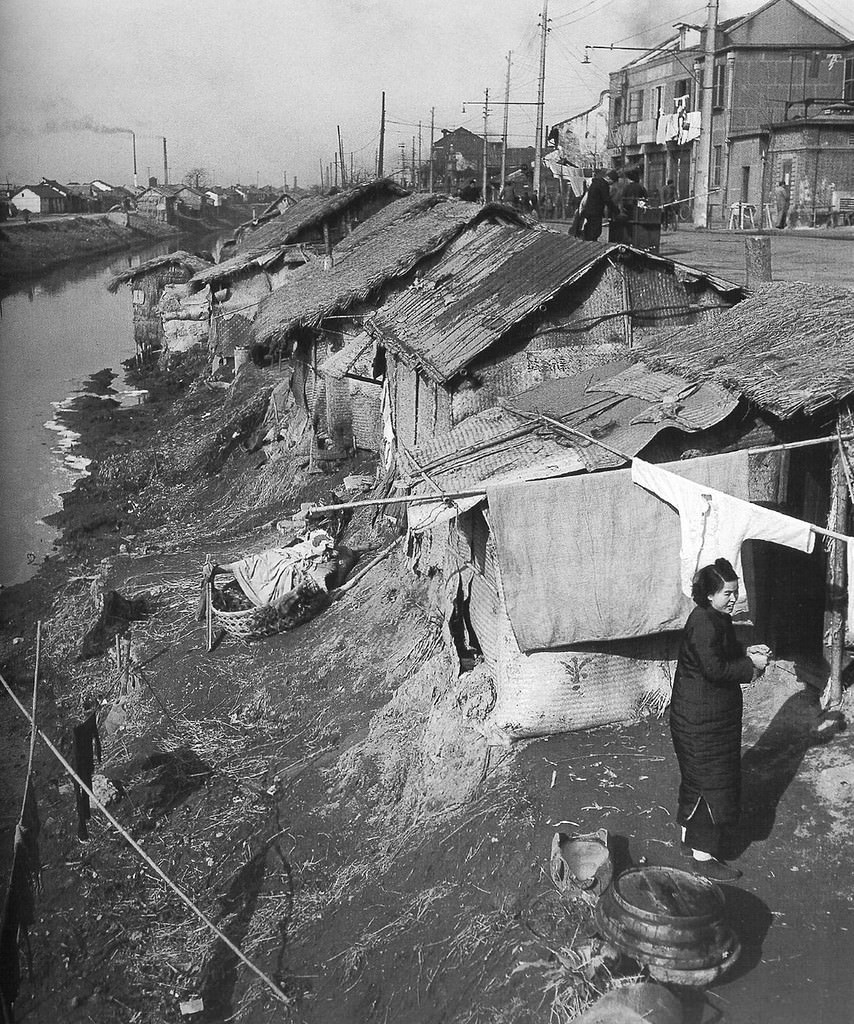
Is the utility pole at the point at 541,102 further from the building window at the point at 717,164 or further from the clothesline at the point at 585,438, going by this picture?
the clothesline at the point at 585,438

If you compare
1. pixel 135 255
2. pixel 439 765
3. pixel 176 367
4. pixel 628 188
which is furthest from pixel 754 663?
pixel 135 255

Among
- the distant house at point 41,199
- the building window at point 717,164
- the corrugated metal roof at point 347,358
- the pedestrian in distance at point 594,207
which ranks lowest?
the corrugated metal roof at point 347,358

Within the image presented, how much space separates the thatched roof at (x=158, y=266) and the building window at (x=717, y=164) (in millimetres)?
13414

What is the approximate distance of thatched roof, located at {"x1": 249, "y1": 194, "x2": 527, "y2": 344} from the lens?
12875 millimetres

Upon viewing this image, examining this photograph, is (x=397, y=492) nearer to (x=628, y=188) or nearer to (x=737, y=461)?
(x=737, y=461)

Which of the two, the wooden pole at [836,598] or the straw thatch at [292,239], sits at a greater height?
the straw thatch at [292,239]

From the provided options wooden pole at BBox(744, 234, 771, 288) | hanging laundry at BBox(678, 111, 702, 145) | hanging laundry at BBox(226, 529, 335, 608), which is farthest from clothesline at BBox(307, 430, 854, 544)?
hanging laundry at BBox(678, 111, 702, 145)

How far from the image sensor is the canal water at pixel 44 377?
15844 mm

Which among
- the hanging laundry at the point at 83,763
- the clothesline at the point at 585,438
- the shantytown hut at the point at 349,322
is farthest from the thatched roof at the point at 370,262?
the hanging laundry at the point at 83,763

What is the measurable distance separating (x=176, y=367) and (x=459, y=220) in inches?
552

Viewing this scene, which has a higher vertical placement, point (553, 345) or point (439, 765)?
point (553, 345)

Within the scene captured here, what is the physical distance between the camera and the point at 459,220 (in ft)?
44.1

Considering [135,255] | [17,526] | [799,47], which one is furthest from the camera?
[135,255]

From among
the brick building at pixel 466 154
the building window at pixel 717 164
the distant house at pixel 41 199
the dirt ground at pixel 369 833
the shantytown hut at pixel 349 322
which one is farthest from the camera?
the distant house at pixel 41 199
